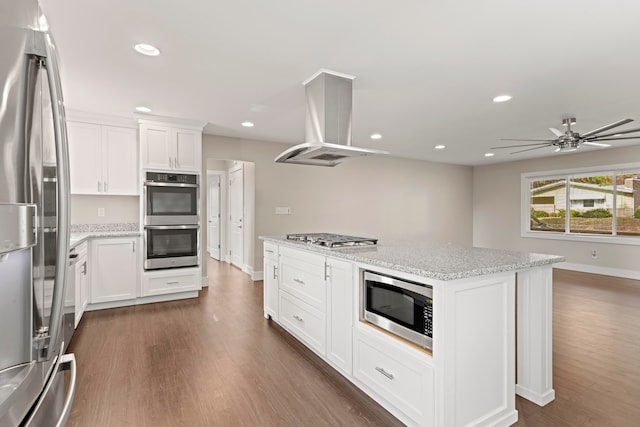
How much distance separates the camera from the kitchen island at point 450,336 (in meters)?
1.63

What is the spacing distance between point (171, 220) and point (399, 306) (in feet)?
11.2

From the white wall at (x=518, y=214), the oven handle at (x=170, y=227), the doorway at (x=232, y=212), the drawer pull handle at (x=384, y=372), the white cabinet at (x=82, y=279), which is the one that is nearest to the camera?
the drawer pull handle at (x=384, y=372)

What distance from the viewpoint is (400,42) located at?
Result: 2.37m

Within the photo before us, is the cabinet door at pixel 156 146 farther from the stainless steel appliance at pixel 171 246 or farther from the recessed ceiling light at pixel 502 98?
the recessed ceiling light at pixel 502 98

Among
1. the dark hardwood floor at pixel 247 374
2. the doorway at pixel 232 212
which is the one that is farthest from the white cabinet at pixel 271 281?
the doorway at pixel 232 212

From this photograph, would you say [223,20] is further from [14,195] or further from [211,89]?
[14,195]

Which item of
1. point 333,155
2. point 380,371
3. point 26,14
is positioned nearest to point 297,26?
point 333,155

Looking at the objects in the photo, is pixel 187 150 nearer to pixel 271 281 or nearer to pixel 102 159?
pixel 102 159

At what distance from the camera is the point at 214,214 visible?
303 inches

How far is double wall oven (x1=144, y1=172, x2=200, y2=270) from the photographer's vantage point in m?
4.17

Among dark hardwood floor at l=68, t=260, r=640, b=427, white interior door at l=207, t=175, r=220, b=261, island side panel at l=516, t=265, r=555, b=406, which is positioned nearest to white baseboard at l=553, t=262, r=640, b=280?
dark hardwood floor at l=68, t=260, r=640, b=427

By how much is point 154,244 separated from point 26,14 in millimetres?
3968

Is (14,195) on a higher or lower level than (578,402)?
higher

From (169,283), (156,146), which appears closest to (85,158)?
(156,146)
